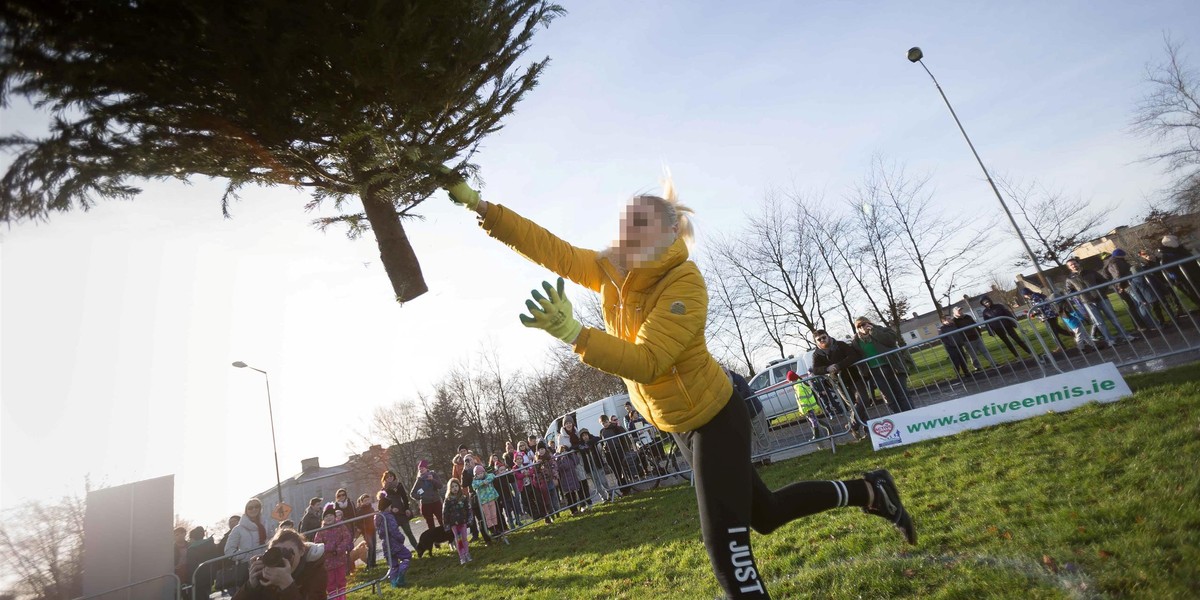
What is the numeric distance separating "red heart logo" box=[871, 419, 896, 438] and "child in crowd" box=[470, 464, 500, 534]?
7.10 m

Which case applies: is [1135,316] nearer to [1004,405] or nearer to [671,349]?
[1004,405]

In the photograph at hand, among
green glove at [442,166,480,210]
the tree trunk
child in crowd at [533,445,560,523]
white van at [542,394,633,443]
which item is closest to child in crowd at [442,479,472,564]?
child in crowd at [533,445,560,523]

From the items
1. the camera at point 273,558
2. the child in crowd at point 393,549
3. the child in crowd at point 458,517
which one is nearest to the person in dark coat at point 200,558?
the child in crowd at point 393,549

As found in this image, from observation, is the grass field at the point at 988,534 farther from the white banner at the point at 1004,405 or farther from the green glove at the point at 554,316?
the green glove at the point at 554,316

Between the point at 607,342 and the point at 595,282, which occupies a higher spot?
the point at 595,282

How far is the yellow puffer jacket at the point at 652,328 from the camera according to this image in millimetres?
2105

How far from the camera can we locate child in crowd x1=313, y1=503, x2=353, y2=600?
780 cm

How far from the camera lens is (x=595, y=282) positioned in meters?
→ 3.00

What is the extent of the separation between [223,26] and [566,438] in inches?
431

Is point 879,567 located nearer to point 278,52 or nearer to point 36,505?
point 278,52

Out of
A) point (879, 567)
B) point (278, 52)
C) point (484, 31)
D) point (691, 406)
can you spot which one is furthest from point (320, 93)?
point (879, 567)

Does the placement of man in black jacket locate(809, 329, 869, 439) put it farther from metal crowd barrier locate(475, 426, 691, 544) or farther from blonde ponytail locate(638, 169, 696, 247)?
blonde ponytail locate(638, 169, 696, 247)

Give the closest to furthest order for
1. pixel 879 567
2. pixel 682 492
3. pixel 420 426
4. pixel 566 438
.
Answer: pixel 879 567 < pixel 682 492 < pixel 566 438 < pixel 420 426

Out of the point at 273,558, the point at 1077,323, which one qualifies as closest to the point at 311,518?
the point at 273,558
